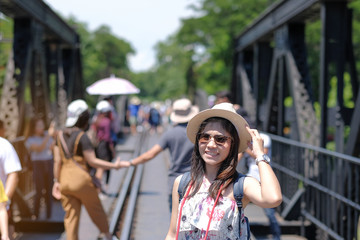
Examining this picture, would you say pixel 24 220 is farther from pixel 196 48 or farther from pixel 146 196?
pixel 196 48

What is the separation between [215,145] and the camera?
125 inches

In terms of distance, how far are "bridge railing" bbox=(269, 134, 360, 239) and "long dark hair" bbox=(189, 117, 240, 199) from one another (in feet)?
10.7

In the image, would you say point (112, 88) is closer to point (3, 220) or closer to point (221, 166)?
point (3, 220)

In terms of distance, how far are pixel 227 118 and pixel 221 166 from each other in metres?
0.27

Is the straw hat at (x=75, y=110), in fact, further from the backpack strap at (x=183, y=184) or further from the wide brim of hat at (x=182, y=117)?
the backpack strap at (x=183, y=184)

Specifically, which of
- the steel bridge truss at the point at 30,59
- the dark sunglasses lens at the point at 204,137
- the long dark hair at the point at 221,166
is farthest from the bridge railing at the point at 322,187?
the steel bridge truss at the point at 30,59

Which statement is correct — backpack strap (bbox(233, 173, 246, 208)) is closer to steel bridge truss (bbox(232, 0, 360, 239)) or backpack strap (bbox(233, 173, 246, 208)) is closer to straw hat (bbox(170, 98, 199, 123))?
straw hat (bbox(170, 98, 199, 123))

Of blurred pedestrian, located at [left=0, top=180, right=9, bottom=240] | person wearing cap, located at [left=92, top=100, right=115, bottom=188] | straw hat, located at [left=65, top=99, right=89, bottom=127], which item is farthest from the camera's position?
person wearing cap, located at [left=92, top=100, right=115, bottom=188]

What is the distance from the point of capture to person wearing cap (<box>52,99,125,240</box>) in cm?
587

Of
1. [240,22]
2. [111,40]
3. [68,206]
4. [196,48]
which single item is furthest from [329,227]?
[111,40]

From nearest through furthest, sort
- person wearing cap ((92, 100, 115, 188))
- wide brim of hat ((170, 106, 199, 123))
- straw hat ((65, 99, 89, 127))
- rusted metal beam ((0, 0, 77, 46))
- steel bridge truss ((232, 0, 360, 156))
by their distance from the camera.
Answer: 1. straw hat ((65, 99, 89, 127))
2. wide brim of hat ((170, 106, 199, 123))
3. steel bridge truss ((232, 0, 360, 156))
4. rusted metal beam ((0, 0, 77, 46))
5. person wearing cap ((92, 100, 115, 188))

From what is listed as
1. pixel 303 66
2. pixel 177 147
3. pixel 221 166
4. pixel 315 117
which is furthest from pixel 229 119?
pixel 303 66

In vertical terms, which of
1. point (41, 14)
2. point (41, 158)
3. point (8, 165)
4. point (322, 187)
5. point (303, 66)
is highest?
point (41, 14)

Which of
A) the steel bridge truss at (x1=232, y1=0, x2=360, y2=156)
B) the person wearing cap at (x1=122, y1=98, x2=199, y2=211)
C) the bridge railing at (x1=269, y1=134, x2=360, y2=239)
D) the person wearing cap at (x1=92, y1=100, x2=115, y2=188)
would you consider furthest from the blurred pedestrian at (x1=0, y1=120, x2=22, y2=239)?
the person wearing cap at (x1=92, y1=100, x2=115, y2=188)
